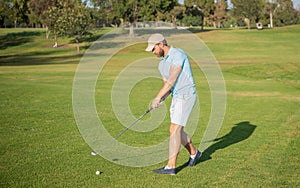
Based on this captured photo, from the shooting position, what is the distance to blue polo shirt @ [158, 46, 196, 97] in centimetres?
752

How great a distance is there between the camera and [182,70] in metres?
7.65

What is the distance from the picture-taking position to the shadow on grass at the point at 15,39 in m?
80.0

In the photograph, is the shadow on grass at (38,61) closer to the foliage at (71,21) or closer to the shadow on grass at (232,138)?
the foliage at (71,21)

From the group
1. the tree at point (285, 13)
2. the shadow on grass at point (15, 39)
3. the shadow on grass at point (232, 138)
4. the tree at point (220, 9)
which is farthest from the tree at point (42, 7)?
the tree at point (220, 9)

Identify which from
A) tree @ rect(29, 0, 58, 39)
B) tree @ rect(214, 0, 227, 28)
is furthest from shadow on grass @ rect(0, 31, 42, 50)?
tree @ rect(214, 0, 227, 28)

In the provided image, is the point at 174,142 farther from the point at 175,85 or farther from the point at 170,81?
the point at 170,81

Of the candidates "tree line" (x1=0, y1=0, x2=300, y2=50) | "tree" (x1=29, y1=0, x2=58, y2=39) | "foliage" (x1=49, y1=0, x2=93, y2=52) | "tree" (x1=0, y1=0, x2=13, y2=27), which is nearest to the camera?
"foliage" (x1=49, y1=0, x2=93, y2=52)

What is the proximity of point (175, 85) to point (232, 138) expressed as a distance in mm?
3863

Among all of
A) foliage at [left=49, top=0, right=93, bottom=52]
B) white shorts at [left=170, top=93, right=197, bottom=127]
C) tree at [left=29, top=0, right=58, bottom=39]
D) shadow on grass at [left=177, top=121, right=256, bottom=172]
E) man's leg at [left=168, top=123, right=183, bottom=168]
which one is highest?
tree at [left=29, top=0, right=58, bottom=39]

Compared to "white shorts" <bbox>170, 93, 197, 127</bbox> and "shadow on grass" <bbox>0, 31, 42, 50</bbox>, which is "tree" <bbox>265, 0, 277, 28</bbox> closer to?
"shadow on grass" <bbox>0, 31, 42, 50</bbox>

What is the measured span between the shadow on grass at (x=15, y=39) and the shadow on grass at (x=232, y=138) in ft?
230

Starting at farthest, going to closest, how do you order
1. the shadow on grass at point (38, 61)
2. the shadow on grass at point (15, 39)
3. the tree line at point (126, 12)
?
the shadow on grass at point (15, 39) < the tree line at point (126, 12) < the shadow on grass at point (38, 61)

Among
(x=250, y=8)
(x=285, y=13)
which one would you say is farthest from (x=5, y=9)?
(x=285, y=13)

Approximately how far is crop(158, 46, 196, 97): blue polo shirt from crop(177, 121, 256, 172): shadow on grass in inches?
62.2
